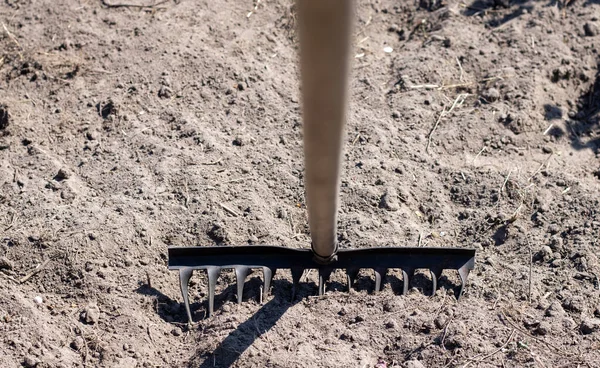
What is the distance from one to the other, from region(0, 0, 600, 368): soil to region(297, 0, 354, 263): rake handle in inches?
31.5

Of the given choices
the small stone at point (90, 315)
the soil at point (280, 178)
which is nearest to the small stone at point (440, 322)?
the soil at point (280, 178)

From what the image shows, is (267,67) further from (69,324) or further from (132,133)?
(69,324)

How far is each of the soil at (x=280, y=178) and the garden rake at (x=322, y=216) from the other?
4.2 inches

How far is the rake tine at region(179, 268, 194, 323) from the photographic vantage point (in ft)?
10.2

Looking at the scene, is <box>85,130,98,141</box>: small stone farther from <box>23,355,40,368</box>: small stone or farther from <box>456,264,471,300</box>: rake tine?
<box>456,264,471,300</box>: rake tine

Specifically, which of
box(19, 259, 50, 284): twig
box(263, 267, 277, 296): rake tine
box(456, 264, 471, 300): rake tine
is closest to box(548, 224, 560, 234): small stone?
box(456, 264, 471, 300): rake tine

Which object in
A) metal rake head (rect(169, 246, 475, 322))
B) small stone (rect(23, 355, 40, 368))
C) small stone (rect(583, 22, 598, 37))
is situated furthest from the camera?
small stone (rect(583, 22, 598, 37))

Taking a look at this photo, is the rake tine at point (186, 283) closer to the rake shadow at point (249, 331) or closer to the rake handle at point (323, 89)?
the rake shadow at point (249, 331)

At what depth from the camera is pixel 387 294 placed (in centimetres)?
322

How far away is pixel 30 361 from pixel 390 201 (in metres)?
1.78

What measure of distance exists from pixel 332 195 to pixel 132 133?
5.57 ft

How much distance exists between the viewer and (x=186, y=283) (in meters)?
3.16

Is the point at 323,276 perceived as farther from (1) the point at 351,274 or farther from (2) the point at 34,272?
(2) the point at 34,272

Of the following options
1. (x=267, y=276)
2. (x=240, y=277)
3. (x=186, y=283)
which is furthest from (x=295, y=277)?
(x=186, y=283)
